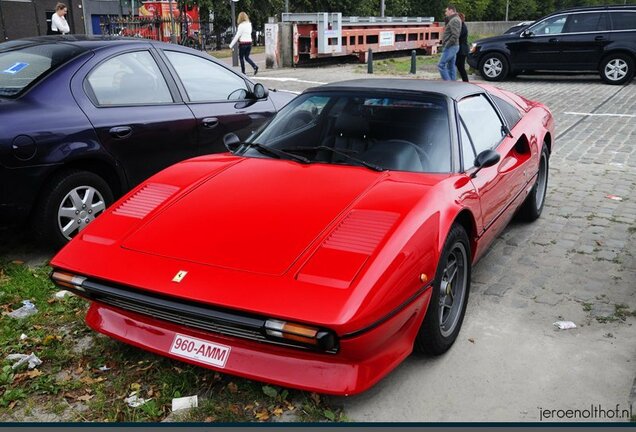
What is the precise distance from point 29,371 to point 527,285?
125 inches

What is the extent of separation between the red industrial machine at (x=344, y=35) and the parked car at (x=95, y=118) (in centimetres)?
1476

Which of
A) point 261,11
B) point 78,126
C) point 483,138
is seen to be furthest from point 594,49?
point 261,11

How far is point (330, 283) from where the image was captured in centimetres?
272

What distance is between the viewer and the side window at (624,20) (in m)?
16.0

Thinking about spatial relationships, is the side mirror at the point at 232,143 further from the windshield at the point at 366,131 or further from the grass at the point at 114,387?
the grass at the point at 114,387

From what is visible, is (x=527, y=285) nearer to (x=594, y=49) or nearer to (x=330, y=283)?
(x=330, y=283)

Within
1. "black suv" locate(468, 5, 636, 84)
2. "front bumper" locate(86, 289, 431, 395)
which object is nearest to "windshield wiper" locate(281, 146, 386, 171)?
"front bumper" locate(86, 289, 431, 395)

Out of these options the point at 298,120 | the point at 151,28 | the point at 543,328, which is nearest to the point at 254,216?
the point at 298,120

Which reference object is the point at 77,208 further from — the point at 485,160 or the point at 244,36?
the point at 244,36

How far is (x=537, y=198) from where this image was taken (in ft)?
19.0

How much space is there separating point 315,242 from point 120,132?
2.63 meters

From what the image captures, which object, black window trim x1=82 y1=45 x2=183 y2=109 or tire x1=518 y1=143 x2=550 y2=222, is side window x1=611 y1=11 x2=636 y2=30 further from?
black window trim x1=82 y1=45 x2=183 y2=109

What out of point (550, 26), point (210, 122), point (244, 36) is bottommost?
point (210, 122)

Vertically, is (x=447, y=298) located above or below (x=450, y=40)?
below
